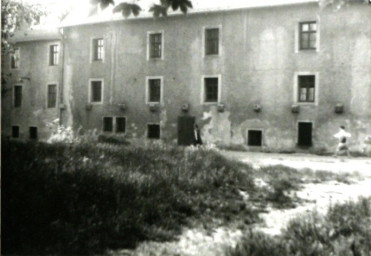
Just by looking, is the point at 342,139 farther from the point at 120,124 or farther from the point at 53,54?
the point at 53,54

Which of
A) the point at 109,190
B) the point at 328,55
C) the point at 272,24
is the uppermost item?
the point at 272,24

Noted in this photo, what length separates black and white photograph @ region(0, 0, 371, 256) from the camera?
484cm

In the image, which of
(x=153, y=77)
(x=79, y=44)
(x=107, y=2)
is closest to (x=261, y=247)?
(x=107, y=2)

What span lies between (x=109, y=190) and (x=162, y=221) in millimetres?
828

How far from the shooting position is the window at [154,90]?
82.2 ft

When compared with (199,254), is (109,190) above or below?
above

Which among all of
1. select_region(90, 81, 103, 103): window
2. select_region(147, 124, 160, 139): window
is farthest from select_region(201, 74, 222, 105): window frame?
select_region(90, 81, 103, 103): window

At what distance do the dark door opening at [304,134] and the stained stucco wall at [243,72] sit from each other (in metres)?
0.28

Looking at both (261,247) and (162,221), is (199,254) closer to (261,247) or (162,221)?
(261,247)

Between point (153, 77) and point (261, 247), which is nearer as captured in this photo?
point (261, 247)

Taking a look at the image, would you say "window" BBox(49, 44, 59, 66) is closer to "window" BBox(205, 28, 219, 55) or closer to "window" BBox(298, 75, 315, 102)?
"window" BBox(205, 28, 219, 55)

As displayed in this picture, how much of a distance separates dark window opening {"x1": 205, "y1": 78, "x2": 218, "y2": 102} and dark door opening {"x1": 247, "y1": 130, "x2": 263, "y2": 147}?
8.57 ft

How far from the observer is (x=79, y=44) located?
91.4 feet

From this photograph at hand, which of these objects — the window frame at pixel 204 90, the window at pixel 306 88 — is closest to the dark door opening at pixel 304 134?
the window at pixel 306 88
